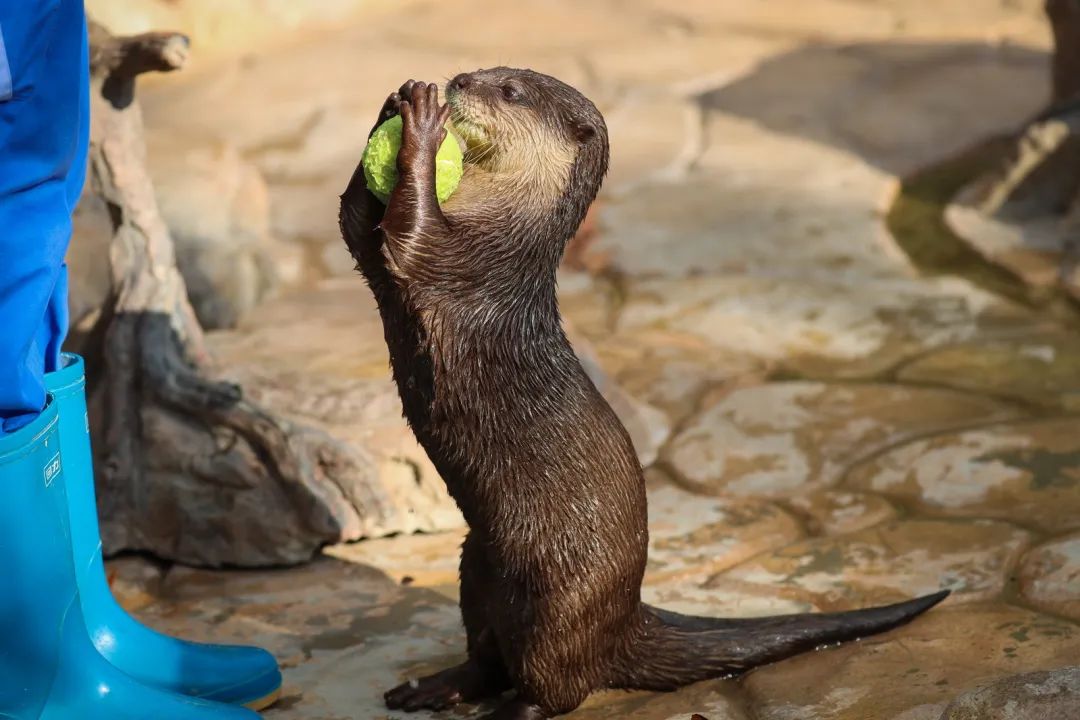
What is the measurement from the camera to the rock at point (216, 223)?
A: 4.45 m

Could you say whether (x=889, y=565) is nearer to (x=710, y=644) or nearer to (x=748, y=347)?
(x=710, y=644)

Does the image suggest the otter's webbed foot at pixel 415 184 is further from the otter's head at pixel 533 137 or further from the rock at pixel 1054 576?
the rock at pixel 1054 576

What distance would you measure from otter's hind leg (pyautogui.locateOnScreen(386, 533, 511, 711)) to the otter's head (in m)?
0.60

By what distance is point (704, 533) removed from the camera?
3.08 meters

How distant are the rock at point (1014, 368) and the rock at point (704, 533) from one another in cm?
97

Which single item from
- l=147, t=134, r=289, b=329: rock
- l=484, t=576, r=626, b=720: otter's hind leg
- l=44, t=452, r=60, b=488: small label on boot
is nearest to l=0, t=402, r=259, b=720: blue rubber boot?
l=44, t=452, r=60, b=488: small label on boot

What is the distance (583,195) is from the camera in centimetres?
231

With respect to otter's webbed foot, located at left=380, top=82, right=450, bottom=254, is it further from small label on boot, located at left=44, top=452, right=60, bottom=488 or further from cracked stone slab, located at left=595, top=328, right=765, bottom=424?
cracked stone slab, located at left=595, top=328, right=765, bottom=424

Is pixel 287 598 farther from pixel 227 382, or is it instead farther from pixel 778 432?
pixel 778 432

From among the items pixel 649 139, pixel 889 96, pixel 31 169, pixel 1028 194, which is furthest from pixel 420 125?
pixel 889 96

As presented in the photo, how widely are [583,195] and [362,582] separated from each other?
110 cm

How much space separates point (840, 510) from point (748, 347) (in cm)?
117

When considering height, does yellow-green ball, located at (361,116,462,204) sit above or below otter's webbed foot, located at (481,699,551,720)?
above

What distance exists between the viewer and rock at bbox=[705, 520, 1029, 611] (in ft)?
8.95
